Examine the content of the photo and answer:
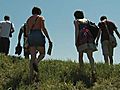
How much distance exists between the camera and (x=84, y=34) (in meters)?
11.6

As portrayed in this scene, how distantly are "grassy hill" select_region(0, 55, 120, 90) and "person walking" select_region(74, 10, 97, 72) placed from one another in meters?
0.50

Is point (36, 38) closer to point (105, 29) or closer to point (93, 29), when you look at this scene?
point (93, 29)

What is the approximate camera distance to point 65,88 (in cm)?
1074

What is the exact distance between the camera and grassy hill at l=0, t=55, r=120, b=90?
1091 centimetres

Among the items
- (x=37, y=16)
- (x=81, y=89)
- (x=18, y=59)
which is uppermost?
(x=37, y=16)

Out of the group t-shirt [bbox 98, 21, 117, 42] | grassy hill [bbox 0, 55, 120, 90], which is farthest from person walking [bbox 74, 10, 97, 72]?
t-shirt [bbox 98, 21, 117, 42]

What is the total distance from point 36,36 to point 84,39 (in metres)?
1.45

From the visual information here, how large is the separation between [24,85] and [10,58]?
3.19 meters

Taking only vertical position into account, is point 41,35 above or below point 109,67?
above

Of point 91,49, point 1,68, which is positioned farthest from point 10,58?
point 91,49

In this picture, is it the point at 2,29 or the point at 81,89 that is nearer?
the point at 81,89

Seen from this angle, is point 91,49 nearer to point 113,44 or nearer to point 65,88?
point 65,88

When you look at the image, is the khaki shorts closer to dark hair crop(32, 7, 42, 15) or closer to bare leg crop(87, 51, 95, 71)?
bare leg crop(87, 51, 95, 71)

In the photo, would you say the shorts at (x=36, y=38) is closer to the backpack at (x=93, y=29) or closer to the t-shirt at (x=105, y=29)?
the backpack at (x=93, y=29)
